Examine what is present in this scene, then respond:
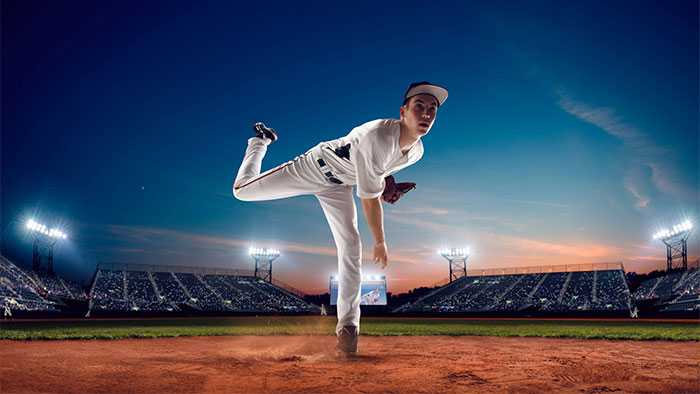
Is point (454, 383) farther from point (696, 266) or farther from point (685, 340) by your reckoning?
point (696, 266)

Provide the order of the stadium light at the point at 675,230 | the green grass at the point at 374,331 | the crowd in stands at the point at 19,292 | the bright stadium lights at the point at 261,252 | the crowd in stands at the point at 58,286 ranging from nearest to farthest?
the green grass at the point at 374,331 → the crowd in stands at the point at 19,292 → the crowd in stands at the point at 58,286 → the stadium light at the point at 675,230 → the bright stadium lights at the point at 261,252

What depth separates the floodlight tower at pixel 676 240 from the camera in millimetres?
31773

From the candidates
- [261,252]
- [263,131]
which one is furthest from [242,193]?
[261,252]

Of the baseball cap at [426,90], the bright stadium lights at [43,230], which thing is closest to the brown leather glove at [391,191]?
the baseball cap at [426,90]

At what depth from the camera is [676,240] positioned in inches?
1307

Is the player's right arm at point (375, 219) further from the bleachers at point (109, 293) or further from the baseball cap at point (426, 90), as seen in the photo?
the bleachers at point (109, 293)

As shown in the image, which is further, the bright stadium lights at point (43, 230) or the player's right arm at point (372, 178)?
the bright stadium lights at point (43, 230)

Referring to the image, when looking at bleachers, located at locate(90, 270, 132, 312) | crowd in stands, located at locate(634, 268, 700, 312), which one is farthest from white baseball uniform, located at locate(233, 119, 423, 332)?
bleachers, located at locate(90, 270, 132, 312)

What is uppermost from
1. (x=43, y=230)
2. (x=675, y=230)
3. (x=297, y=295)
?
(x=675, y=230)

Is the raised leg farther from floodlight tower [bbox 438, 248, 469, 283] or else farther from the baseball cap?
floodlight tower [bbox 438, 248, 469, 283]

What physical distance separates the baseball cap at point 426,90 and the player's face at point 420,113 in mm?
40

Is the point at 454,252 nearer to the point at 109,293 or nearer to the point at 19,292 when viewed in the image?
the point at 109,293

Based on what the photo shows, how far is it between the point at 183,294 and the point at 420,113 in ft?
108

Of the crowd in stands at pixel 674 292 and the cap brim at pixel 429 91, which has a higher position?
the cap brim at pixel 429 91
